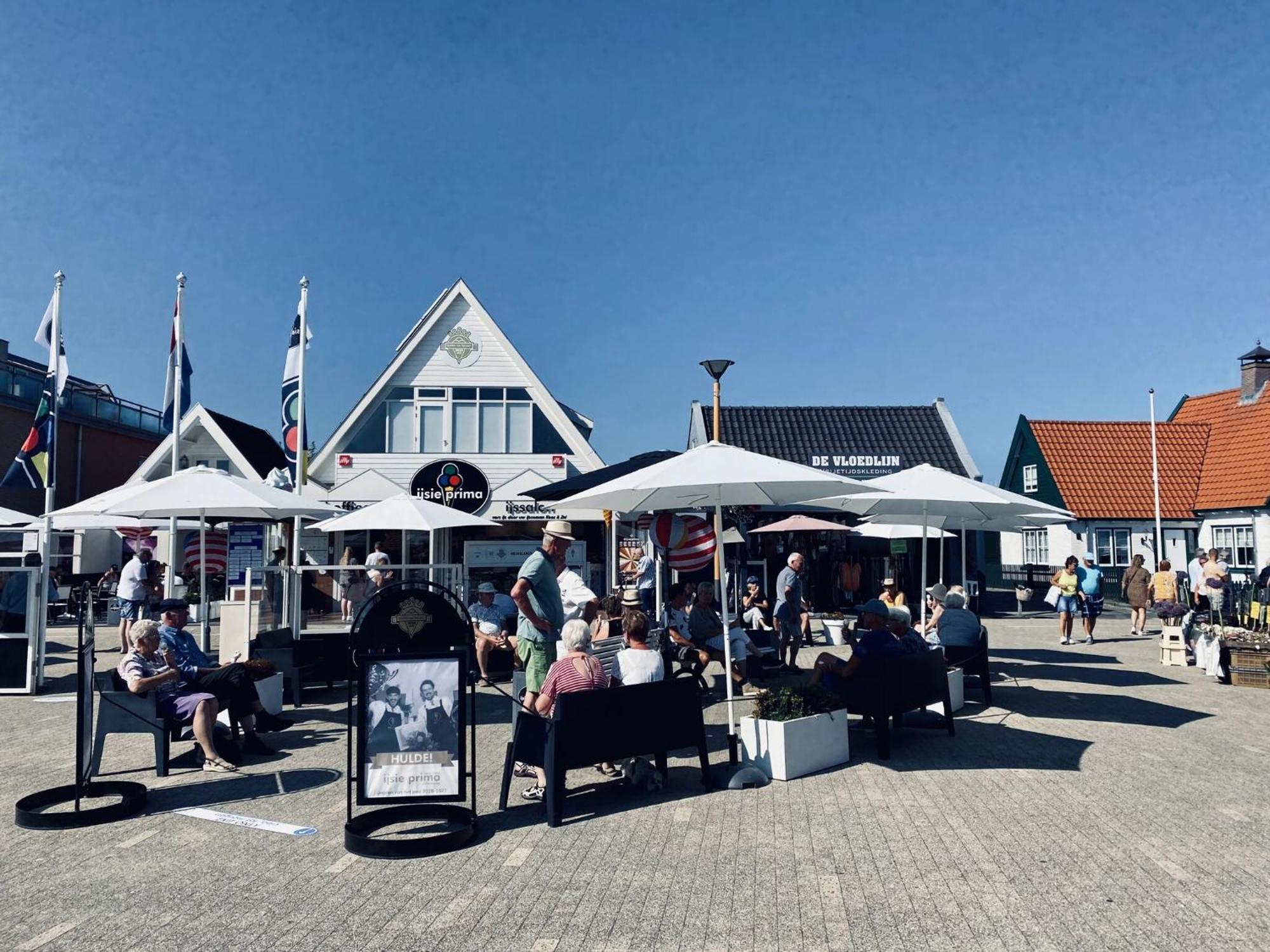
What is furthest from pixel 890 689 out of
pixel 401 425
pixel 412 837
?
pixel 401 425

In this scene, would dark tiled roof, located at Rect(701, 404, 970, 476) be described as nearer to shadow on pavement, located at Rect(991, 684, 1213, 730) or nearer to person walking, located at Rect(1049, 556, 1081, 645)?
person walking, located at Rect(1049, 556, 1081, 645)

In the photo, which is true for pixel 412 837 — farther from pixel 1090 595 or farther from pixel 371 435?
pixel 371 435

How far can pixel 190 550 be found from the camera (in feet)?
56.6

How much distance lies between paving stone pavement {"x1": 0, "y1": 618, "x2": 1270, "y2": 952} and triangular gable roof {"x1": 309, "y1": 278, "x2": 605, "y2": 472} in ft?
52.6

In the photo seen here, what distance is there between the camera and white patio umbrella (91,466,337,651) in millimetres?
10445

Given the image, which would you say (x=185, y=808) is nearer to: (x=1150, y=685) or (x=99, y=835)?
(x=99, y=835)

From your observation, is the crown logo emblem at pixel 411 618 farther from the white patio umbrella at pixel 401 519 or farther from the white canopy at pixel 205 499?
the white patio umbrella at pixel 401 519

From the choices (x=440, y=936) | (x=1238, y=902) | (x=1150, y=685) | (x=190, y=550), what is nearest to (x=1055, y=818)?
(x=1238, y=902)

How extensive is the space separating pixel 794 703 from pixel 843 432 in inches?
923

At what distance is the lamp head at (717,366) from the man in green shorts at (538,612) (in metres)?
7.01

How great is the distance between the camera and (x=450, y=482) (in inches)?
933

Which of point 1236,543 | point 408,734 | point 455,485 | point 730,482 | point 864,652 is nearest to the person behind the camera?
point 408,734

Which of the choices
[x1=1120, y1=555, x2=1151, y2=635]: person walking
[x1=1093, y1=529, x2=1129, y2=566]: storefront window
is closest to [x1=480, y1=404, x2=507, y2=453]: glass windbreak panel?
[x1=1120, y1=555, x2=1151, y2=635]: person walking

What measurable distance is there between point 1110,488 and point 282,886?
31.2 metres
